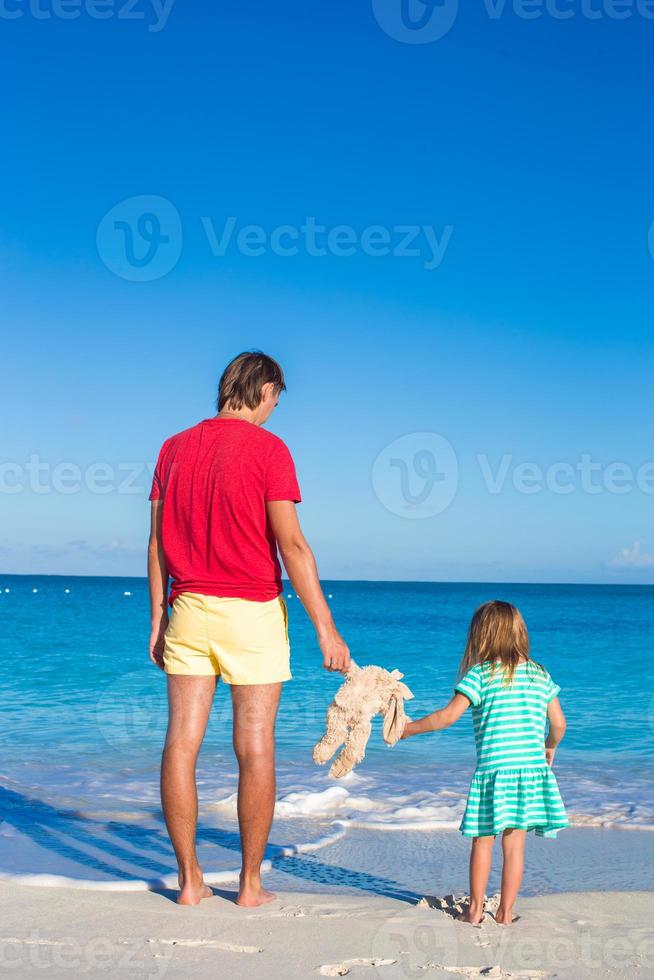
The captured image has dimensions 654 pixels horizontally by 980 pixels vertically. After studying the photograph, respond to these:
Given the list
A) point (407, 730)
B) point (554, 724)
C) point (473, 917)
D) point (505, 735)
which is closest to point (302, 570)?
point (407, 730)

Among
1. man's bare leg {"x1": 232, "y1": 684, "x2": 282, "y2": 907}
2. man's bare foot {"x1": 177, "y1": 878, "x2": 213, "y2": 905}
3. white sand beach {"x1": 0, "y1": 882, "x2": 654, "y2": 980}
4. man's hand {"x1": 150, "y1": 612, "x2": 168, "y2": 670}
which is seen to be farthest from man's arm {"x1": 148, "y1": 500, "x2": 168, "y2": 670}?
white sand beach {"x1": 0, "y1": 882, "x2": 654, "y2": 980}

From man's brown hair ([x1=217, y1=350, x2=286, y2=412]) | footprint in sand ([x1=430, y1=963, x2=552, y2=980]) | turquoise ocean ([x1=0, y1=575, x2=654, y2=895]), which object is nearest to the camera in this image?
footprint in sand ([x1=430, y1=963, x2=552, y2=980])

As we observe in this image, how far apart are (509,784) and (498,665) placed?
43 cm

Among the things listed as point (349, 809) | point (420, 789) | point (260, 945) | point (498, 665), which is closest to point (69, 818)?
point (349, 809)

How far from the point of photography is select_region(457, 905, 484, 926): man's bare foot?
313cm

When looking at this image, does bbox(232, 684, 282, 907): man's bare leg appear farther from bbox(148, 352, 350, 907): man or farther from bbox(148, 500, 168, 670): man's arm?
bbox(148, 500, 168, 670): man's arm

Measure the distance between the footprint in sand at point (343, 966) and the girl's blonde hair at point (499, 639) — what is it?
1050 mm

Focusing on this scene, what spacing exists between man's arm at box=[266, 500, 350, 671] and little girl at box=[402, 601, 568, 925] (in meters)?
0.40

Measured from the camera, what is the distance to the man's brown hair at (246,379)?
3484 mm

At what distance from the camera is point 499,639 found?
3.32m

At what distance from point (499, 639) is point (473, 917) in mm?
974

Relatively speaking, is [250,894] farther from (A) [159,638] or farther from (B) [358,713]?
(A) [159,638]

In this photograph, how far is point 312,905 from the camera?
3281 millimetres

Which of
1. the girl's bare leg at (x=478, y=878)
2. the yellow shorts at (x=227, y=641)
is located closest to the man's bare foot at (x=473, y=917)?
the girl's bare leg at (x=478, y=878)
